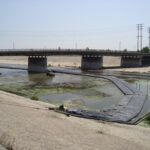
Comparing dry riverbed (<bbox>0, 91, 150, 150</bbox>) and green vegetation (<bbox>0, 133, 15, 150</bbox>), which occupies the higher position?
green vegetation (<bbox>0, 133, 15, 150</bbox>)

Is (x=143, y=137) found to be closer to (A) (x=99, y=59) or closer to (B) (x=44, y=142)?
(B) (x=44, y=142)

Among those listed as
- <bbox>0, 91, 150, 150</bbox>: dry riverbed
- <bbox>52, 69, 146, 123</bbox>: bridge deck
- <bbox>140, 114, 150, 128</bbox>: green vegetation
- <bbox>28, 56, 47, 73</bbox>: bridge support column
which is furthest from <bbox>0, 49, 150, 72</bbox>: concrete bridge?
<bbox>0, 91, 150, 150</bbox>: dry riverbed

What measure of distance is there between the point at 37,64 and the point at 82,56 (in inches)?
968

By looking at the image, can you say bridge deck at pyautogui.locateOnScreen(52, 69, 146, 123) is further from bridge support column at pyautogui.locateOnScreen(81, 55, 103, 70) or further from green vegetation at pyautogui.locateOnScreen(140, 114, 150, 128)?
bridge support column at pyautogui.locateOnScreen(81, 55, 103, 70)

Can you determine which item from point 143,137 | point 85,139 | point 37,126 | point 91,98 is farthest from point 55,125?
point 91,98

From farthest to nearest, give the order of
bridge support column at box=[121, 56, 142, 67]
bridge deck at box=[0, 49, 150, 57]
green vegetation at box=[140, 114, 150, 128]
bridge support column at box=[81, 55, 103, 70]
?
bridge support column at box=[121, 56, 142, 67], bridge support column at box=[81, 55, 103, 70], bridge deck at box=[0, 49, 150, 57], green vegetation at box=[140, 114, 150, 128]

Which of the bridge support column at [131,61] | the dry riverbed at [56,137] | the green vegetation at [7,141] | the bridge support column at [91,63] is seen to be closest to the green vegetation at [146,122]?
the dry riverbed at [56,137]

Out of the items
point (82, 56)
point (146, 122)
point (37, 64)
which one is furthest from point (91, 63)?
point (146, 122)

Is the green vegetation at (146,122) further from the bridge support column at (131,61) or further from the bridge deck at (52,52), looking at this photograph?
the bridge support column at (131,61)

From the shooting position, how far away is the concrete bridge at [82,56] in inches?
3155

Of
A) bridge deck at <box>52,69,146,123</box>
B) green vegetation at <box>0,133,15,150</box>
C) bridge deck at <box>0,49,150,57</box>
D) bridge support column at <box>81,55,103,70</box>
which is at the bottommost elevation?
bridge deck at <box>52,69,146,123</box>

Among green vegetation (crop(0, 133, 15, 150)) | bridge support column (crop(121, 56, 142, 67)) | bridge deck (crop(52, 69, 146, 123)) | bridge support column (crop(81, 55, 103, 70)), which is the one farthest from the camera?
bridge support column (crop(121, 56, 142, 67))

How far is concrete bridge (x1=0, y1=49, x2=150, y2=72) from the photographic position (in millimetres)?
80125

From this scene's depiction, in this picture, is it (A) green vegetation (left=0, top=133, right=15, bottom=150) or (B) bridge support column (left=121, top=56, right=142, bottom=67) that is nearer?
(A) green vegetation (left=0, top=133, right=15, bottom=150)
